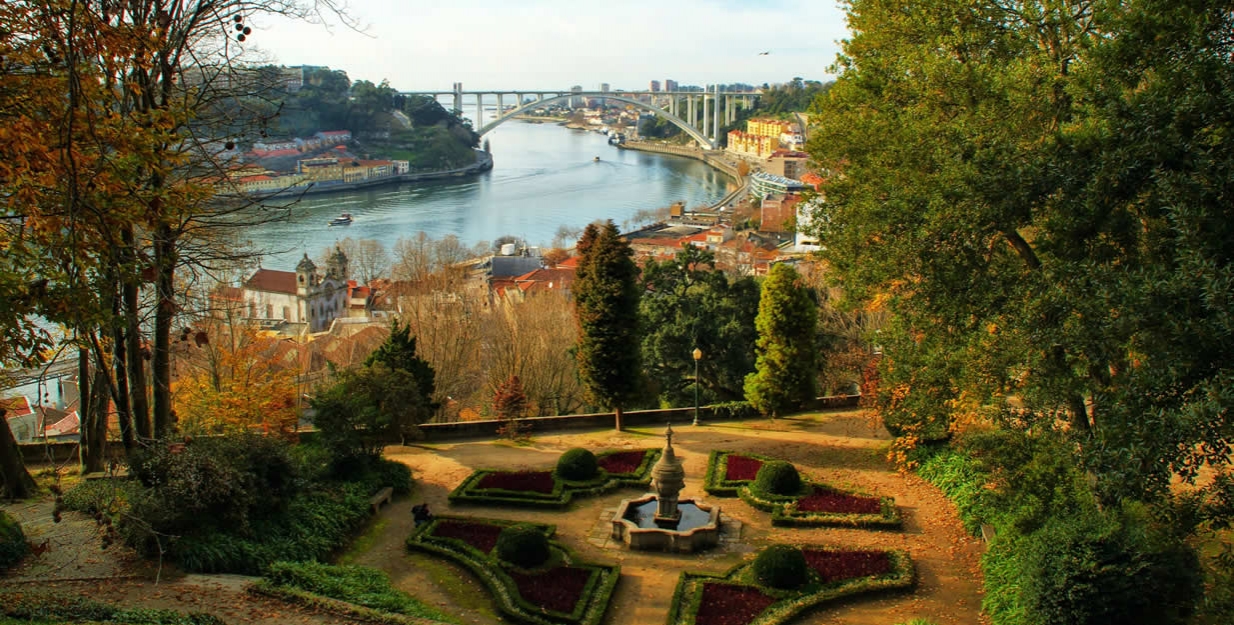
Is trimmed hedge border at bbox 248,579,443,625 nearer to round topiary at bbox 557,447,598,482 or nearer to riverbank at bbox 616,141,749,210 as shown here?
round topiary at bbox 557,447,598,482

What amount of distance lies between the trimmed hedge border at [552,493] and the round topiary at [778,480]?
60.0 inches

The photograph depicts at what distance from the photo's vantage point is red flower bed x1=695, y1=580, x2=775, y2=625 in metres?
8.80

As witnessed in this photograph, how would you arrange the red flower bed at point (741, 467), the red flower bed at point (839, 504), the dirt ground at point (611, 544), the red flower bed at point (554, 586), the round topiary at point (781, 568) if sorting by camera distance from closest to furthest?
the dirt ground at point (611, 544) → the red flower bed at point (554, 586) → the round topiary at point (781, 568) → the red flower bed at point (839, 504) → the red flower bed at point (741, 467)

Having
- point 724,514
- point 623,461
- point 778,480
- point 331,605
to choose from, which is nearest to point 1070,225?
point 778,480

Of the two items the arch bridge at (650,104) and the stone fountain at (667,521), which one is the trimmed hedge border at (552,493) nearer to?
the stone fountain at (667,521)

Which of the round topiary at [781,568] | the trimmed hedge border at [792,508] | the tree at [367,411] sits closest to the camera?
the round topiary at [781,568]

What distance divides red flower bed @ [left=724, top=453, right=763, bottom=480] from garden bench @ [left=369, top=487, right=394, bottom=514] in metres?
4.26

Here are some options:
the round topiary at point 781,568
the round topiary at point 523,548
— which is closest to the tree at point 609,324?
the round topiary at point 523,548

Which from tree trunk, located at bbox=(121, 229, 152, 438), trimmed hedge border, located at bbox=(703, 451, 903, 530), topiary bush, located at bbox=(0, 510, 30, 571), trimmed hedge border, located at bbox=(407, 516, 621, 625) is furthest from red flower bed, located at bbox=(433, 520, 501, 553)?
topiary bush, located at bbox=(0, 510, 30, 571)

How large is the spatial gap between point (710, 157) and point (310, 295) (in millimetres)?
64624

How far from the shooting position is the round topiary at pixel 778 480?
1193 cm

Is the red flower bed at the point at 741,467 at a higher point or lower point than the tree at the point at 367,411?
lower

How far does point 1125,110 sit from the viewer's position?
745 centimetres

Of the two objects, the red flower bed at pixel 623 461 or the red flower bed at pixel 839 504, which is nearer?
the red flower bed at pixel 839 504
